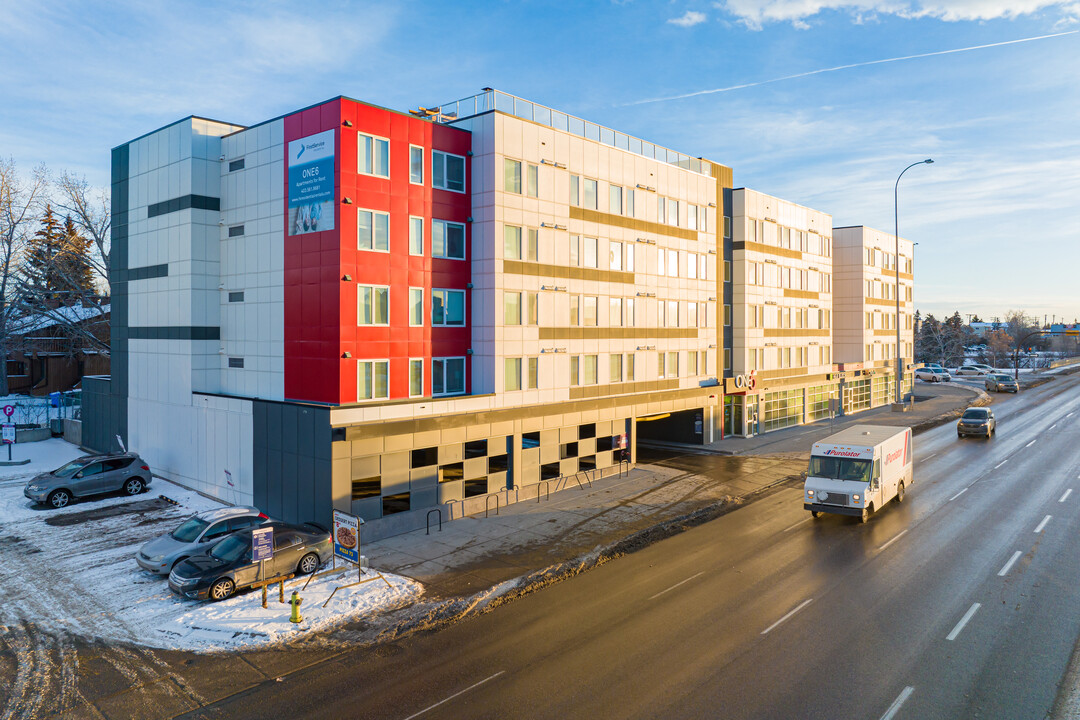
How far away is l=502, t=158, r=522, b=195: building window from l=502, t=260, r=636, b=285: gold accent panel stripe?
3.14 meters

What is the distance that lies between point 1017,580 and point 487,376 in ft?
61.9

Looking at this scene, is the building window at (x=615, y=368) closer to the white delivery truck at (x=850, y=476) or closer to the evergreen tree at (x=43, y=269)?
the white delivery truck at (x=850, y=476)

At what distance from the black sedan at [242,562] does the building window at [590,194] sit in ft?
64.3

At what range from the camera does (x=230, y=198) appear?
28125mm

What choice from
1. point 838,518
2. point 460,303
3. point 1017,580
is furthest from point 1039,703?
point 460,303

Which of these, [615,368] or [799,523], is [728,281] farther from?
[799,523]

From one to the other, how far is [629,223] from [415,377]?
588 inches

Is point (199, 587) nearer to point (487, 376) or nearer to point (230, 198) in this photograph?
point (487, 376)

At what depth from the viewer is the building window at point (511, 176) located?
27750 millimetres

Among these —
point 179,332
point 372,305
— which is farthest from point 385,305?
point 179,332

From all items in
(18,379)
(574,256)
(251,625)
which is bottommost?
(251,625)

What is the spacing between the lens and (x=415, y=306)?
26.0 metres

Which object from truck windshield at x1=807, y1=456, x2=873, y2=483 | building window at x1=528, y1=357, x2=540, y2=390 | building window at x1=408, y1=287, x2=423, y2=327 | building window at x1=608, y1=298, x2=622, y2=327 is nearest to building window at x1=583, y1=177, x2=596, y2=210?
building window at x1=608, y1=298, x2=622, y2=327

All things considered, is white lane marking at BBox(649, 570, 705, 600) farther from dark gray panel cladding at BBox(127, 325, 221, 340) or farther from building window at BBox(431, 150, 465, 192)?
dark gray panel cladding at BBox(127, 325, 221, 340)
